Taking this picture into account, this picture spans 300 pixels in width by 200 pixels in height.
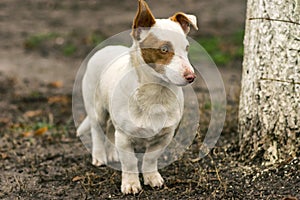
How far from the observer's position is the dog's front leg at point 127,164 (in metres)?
3.95

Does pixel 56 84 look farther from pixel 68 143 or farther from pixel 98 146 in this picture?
pixel 98 146

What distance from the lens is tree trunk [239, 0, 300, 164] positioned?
4.08m

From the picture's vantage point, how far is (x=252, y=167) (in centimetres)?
432

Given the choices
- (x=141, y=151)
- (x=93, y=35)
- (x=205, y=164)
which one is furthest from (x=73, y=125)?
(x=93, y=35)

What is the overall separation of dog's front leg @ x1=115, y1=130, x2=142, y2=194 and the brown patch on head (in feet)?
2.04

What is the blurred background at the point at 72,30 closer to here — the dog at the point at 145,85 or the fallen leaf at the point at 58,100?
the fallen leaf at the point at 58,100

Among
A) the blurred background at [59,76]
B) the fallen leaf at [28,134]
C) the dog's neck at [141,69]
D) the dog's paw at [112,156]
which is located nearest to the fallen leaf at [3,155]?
the blurred background at [59,76]

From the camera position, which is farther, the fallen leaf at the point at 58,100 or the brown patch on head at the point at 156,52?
the fallen leaf at the point at 58,100

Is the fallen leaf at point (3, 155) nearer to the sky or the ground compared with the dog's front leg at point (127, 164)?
nearer to the ground

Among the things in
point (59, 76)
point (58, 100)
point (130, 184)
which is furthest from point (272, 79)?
point (59, 76)

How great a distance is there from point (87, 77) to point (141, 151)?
36.2 inches

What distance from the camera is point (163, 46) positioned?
3.48m

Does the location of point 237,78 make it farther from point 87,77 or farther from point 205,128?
point 87,77

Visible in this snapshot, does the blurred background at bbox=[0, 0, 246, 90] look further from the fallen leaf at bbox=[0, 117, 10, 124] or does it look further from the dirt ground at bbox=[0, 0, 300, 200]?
the fallen leaf at bbox=[0, 117, 10, 124]
